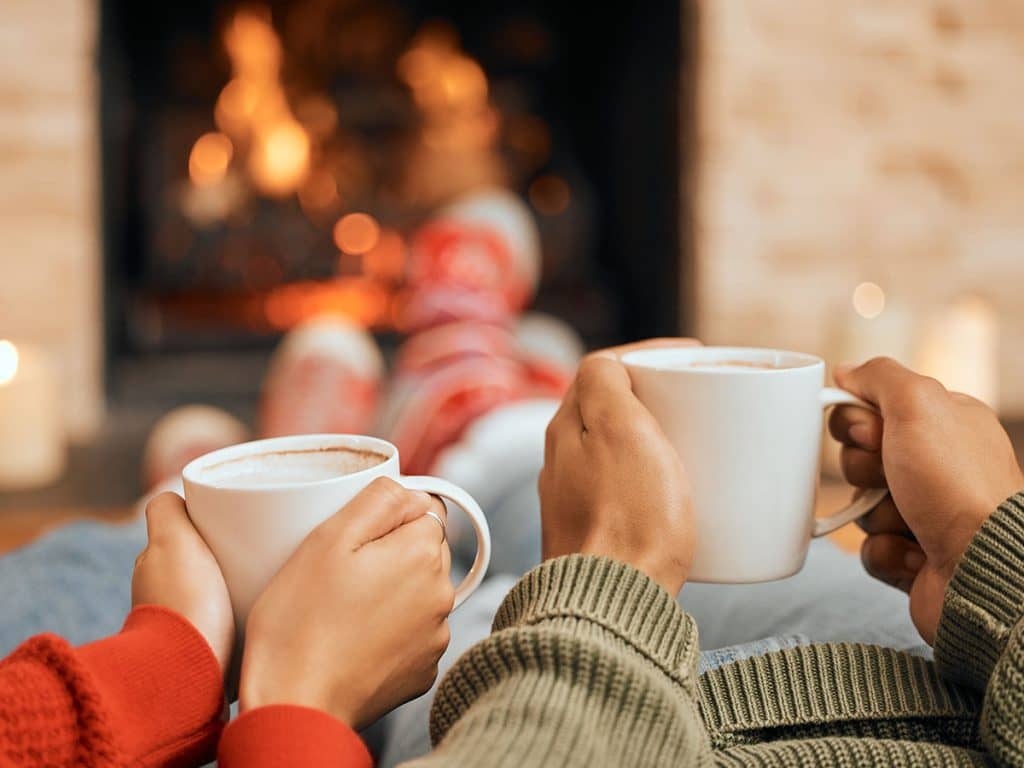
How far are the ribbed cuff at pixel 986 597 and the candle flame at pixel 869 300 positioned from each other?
109cm

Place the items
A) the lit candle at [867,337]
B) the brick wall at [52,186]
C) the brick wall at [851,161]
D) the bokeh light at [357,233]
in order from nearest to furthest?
the lit candle at [867,337]
the brick wall at [52,186]
the brick wall at [851,161]
the bokeh light at [357,233]

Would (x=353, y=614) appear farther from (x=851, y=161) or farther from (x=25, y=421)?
(x=851, y=161)

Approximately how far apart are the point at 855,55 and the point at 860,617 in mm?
1448

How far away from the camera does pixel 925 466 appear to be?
0.53 m

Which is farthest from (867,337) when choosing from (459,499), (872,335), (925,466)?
(459,499)

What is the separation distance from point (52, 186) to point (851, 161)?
129 cm

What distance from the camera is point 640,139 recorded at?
192cm

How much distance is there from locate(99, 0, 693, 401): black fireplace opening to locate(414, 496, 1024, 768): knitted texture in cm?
140

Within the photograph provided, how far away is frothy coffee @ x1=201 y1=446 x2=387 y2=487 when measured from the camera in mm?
482

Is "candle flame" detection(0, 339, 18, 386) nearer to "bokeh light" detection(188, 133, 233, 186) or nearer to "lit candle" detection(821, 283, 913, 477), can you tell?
"bokeh light" detection(188, 133, 233, 186)

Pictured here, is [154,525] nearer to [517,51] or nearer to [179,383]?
[179,383]

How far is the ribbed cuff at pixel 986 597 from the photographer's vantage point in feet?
1.47

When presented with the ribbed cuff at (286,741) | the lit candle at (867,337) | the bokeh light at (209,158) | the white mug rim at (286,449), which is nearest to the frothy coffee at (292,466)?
the white mug rim at (286,449)

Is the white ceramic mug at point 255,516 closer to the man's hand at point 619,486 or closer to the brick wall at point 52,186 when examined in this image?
the man's hand at point 619,486
